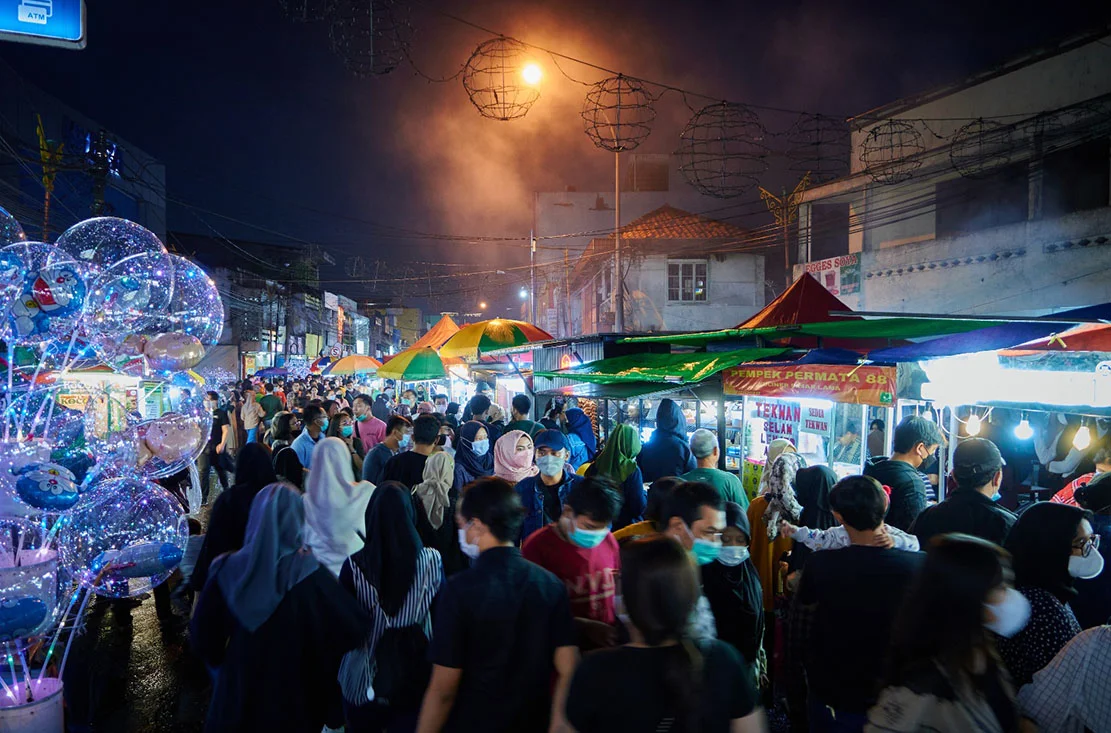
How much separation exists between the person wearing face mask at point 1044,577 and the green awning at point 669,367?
3986 mm

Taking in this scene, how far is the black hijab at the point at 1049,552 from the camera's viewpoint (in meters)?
2.76

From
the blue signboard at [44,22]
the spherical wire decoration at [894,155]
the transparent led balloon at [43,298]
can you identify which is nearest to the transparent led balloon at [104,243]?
the transparent led balloon at [43,298]

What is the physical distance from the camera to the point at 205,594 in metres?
2.94

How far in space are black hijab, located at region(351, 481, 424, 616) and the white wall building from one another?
1319 centimetres

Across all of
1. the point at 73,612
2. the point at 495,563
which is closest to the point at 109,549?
the point at 73,612

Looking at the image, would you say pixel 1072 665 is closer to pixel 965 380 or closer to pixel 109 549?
pixel 965 380

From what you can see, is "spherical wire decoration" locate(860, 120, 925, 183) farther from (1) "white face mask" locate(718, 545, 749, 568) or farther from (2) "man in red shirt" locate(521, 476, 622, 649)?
(2) "man in red shirt" locate(521, 476, 622, 649)

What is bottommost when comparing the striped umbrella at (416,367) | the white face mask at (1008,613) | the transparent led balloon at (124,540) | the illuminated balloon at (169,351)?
the transparent led balloon at (124,540)

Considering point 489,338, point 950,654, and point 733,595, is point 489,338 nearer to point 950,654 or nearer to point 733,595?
point 733,595

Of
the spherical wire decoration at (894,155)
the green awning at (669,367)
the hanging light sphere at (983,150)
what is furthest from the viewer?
the spherical wire decoration at (894,155)

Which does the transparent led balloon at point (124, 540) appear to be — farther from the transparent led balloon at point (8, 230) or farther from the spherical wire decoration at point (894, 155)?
the spherical wire decoration at point (894, 155)

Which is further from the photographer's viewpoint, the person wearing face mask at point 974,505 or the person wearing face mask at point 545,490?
the person wearing face mask at point 545,490

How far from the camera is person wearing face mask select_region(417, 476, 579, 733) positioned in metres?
2.43

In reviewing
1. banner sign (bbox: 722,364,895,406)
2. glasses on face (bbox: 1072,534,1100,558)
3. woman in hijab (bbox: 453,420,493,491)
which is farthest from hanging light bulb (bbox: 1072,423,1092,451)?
woman in hijab (bbox: 453,420,493,491)
